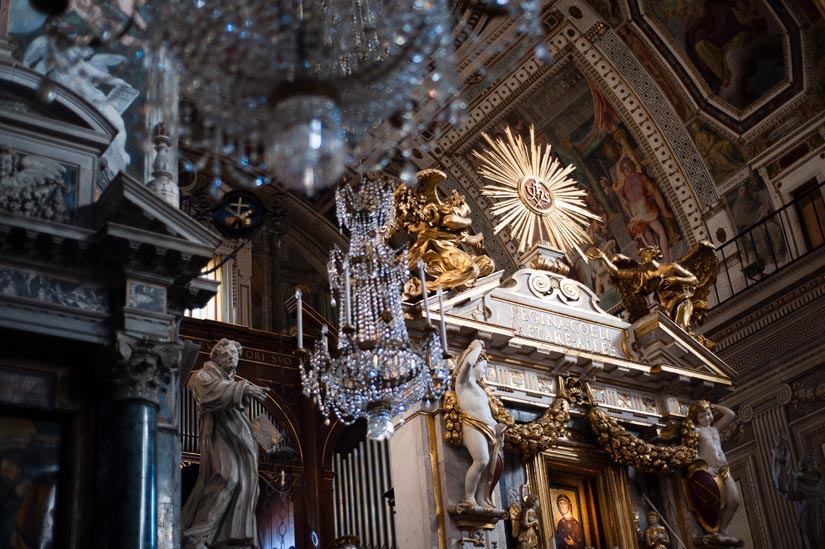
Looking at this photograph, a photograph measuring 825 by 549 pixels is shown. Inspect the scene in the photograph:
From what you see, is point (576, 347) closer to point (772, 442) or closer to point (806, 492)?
point (806, 492)

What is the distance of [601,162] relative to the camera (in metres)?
15.9

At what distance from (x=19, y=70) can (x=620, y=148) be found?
362 inches

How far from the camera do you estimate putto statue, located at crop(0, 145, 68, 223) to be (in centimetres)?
858

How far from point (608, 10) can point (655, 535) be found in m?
7.57

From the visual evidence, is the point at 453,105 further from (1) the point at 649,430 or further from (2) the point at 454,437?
(1) the point at 649,430

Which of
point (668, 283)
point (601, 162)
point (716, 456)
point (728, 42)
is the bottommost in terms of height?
point (716, 456)

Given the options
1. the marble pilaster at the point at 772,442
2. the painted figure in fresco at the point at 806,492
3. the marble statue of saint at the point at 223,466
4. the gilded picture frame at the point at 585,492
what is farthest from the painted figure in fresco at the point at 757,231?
the marble statue of saint at the point at 223,466

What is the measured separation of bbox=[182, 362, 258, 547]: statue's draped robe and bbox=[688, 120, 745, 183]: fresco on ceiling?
8542 millimetres

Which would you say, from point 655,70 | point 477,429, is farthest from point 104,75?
point 655,70

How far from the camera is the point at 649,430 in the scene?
12.1m

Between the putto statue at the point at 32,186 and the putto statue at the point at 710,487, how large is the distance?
23.4ft

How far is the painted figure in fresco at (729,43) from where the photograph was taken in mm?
14258

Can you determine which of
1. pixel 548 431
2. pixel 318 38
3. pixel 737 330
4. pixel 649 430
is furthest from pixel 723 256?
pixel 318 38

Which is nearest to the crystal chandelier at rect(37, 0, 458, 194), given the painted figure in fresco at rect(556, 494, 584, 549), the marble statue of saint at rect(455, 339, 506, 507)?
the marble statue of saint at rect(455, 339, 506, 507)
